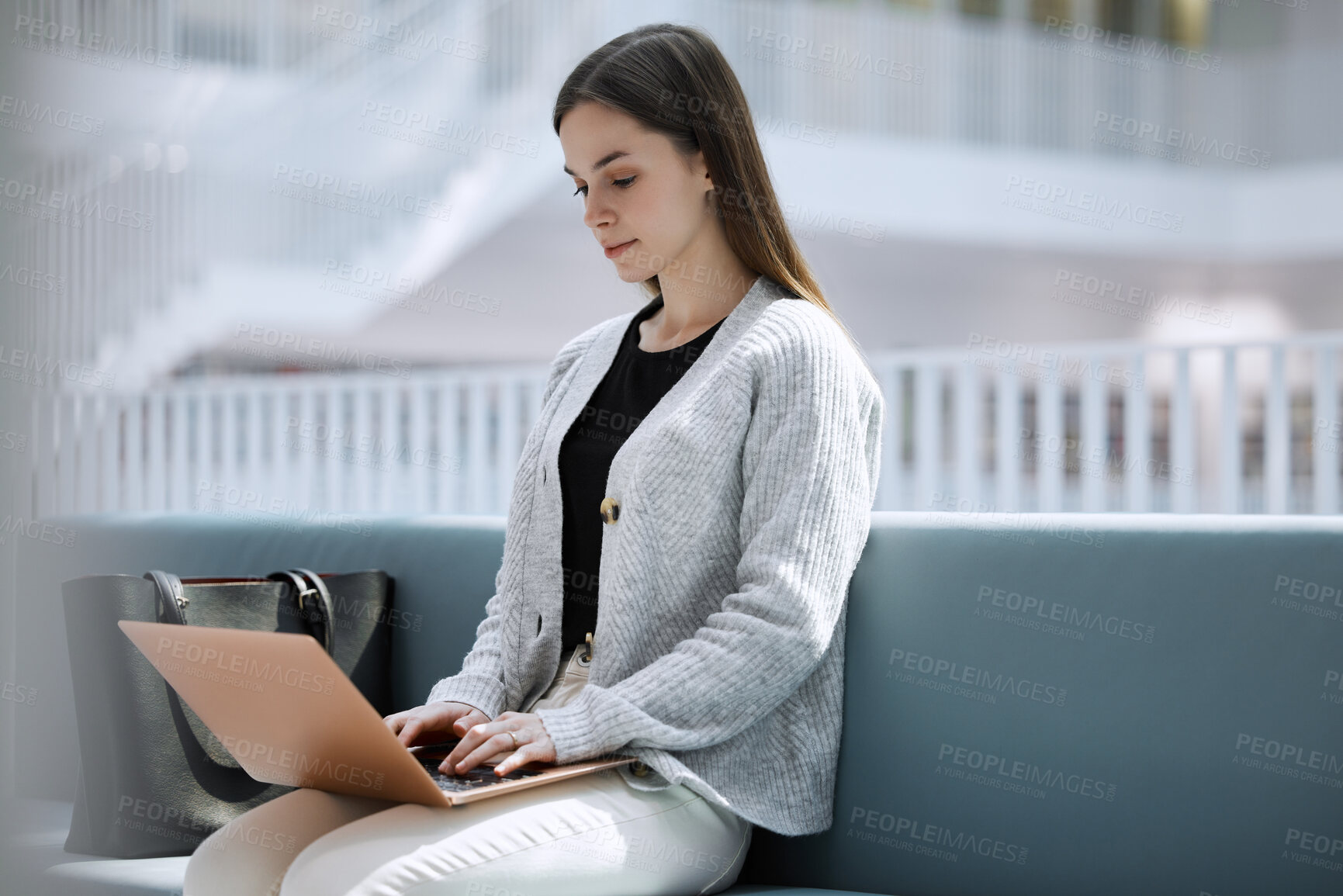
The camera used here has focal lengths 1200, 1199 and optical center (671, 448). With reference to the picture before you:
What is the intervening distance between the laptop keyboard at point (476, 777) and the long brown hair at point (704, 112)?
0.65 meters

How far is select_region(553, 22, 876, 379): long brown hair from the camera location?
4.83 feet

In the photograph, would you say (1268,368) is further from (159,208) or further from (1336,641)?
(159,208)

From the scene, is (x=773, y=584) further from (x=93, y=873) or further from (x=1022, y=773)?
(x=93, y=873)

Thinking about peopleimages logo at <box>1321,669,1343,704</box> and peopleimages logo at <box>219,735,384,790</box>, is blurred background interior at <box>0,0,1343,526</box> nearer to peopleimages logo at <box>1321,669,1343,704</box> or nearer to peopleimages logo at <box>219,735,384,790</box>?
peopleimages logo at <box>219,735,384,790</box>

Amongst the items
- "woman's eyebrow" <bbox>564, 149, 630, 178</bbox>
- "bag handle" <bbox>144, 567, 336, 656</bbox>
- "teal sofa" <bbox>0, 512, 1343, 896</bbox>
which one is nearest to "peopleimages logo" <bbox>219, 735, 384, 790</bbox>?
"teal sofa" <bbox>0, 512, 1343, 896</bbox>

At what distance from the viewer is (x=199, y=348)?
588 centimetres

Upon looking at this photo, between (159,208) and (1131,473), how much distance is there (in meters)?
4.61

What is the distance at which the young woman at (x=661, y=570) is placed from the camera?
1175 millimetres


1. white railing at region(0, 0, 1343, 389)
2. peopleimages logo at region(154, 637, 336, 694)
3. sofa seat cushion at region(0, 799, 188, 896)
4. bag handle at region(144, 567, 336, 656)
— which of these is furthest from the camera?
white railing at region(0, 0, 1343, 389)

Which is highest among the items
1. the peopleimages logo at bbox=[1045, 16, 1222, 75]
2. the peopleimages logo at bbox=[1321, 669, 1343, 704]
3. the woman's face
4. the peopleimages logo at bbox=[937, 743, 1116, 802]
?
the peopleimages logo at bbox=[1045, 16, 1222, 75]

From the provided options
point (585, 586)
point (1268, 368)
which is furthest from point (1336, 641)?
point (1268, 368)

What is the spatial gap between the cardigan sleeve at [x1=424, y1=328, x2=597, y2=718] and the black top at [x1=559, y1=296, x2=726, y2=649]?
9cm

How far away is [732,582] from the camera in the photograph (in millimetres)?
1405

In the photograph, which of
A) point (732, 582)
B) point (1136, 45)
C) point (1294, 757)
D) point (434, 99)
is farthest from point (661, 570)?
point (1136, 45)
